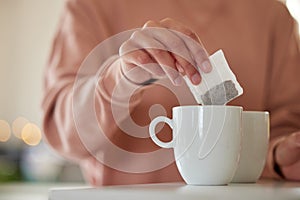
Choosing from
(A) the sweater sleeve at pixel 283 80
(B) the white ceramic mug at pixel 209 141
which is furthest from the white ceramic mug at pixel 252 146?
(A) the sweater sleeve at pixel 283 80

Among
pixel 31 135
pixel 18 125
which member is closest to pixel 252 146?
pixel 31 135

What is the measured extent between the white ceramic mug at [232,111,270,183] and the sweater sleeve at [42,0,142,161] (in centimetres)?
13

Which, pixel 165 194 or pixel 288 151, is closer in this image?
pixel 165 194

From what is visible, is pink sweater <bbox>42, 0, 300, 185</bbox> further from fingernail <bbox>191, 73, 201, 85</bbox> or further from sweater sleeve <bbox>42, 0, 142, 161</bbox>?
fingernail <bbox>191, 73, 201, 85</bbox>

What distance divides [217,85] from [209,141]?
6 centimetres

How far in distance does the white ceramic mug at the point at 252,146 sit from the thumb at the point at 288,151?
0.25 feet

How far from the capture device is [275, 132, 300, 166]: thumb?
73 centimetres

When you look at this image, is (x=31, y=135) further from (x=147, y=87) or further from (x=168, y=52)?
(x=168, y=52)

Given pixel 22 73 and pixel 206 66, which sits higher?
pixel 206 66

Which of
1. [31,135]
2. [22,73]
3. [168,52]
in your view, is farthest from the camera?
[22,73]

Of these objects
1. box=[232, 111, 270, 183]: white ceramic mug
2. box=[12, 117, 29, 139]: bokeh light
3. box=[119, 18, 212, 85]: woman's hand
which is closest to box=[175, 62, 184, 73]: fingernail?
box=[119, 18, 212, 85]: woman's hand

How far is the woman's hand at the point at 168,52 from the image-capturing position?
567mm

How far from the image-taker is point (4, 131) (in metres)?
2.96

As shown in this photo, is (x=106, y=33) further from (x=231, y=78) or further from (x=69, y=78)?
(x=231, y=78)
